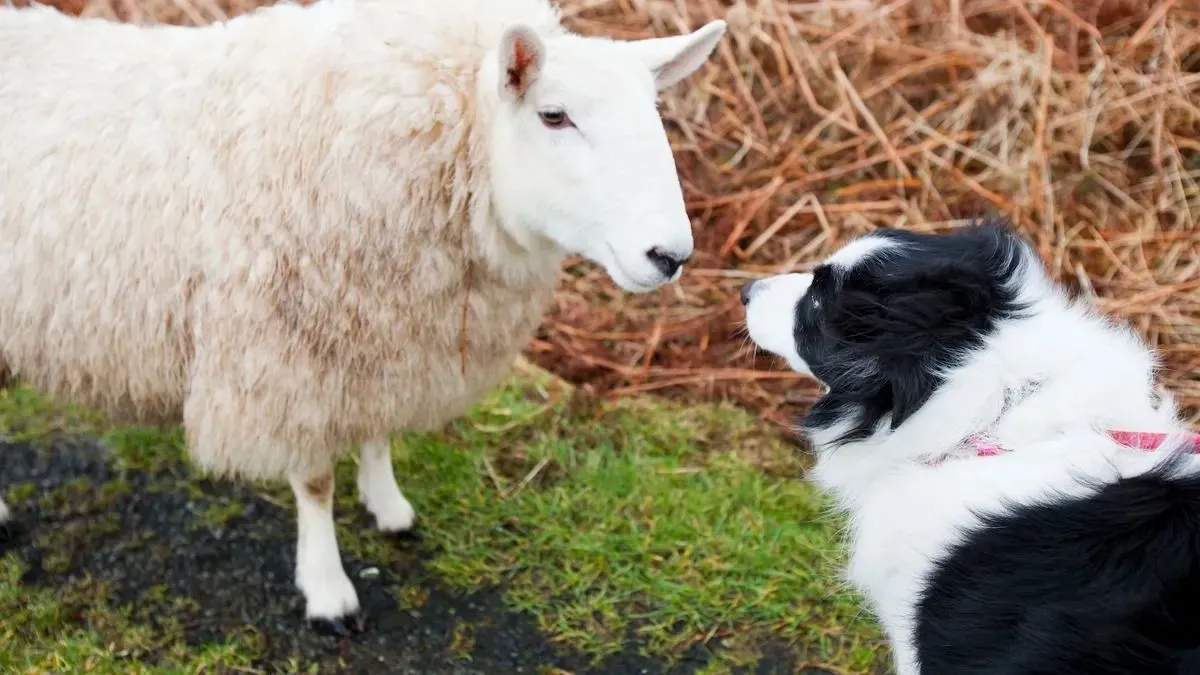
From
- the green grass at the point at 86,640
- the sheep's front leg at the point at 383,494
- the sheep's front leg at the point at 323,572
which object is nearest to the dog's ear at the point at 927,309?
the sheep's front leg at the point at 323,572

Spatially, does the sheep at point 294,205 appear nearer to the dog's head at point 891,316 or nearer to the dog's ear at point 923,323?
the dog's head at point 891,316

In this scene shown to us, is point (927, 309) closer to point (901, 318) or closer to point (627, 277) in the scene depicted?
point (901, 318)

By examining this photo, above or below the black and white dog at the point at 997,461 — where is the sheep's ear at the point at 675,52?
above

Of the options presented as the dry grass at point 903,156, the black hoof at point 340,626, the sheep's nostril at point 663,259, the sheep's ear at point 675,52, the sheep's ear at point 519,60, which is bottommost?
the black hoof at point 340,626

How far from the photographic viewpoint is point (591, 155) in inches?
88.4

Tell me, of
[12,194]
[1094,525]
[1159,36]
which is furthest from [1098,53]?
[12,194]

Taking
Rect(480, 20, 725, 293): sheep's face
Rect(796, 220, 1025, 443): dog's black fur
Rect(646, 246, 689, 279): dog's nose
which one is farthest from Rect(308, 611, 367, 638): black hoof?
Rect(796, 220, 1025, 443): dog's black fur

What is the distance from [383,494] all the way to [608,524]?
741 millimetres

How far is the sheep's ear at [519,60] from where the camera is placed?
7.00ft

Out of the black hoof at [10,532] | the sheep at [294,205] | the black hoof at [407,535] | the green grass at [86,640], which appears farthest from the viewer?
the black hoof at [407,535]

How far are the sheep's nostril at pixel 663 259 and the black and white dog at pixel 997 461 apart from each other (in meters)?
0.31

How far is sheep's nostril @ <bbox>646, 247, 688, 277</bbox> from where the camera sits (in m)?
2.22

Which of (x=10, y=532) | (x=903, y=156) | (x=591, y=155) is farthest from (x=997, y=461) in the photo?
(x=903, y=156)

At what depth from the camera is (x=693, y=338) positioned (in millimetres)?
4355
